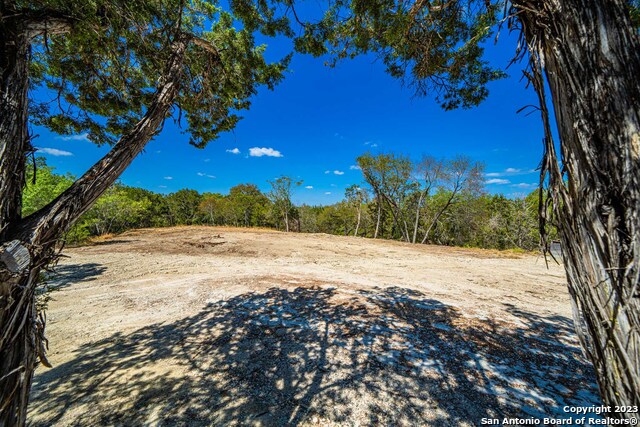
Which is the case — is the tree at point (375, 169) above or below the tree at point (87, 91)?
above

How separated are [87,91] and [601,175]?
18.0ft

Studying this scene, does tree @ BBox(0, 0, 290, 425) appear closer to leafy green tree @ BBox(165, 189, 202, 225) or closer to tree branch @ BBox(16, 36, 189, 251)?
tree branch @ BBox(16, 36, 189, 251)

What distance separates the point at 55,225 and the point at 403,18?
3439 millimetres

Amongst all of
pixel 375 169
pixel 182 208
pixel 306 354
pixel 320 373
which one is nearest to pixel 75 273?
pixel 306 354

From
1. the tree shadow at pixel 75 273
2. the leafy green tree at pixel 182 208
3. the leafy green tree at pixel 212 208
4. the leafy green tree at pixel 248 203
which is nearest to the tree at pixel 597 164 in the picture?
the tree shadow at pixel 75 273

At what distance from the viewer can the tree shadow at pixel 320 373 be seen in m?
2.00

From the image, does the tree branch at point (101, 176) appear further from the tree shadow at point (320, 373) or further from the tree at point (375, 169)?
the tree at point (375, 169)

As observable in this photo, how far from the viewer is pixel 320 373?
2.50 meters

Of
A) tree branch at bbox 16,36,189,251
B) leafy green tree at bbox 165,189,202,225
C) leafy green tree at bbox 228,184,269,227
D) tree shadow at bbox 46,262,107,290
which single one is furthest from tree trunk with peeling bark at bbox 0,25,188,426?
leafy green tree at bbox 165,189,202,225

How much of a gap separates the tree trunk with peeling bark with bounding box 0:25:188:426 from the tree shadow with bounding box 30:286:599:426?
1.26 metres

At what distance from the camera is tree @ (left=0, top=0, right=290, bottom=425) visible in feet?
3.61

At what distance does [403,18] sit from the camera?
7.97ft

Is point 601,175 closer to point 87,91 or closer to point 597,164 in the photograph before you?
point 597,164

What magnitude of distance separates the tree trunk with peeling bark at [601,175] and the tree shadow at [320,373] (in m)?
1.57
